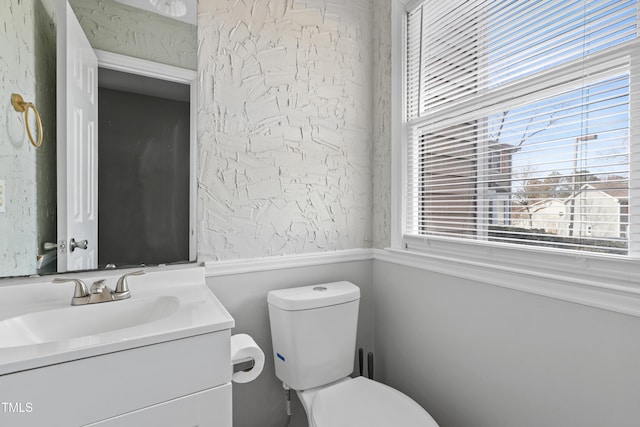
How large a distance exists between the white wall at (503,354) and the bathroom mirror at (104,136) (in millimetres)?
992

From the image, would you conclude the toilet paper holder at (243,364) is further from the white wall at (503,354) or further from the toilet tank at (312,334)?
the white wall at (503,354)

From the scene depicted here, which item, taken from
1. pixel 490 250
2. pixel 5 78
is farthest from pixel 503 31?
pixel 5 78

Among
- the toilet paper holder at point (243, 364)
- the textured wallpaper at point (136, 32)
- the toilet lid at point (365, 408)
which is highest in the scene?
the textured wallpaper at point (136, 32)

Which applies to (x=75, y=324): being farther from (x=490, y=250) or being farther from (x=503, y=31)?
(x=503, y=31)

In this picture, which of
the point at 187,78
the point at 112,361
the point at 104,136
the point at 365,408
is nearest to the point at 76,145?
the point at 104,136

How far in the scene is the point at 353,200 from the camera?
166 centimetres

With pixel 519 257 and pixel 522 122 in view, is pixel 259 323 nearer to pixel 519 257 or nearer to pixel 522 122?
pixel 519 257

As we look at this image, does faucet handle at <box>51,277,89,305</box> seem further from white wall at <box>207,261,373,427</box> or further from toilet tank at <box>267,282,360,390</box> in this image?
toilet tank at <box>267,282,360,390</box>

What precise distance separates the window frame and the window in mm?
20

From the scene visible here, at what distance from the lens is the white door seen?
106cm

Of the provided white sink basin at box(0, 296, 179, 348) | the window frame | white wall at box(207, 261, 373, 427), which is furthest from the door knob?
the window frame

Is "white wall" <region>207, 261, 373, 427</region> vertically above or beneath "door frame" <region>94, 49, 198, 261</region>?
beneath

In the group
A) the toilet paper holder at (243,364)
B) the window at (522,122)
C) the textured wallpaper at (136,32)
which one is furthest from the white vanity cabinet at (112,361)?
the window at (522,122)

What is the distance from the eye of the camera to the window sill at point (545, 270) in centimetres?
83
